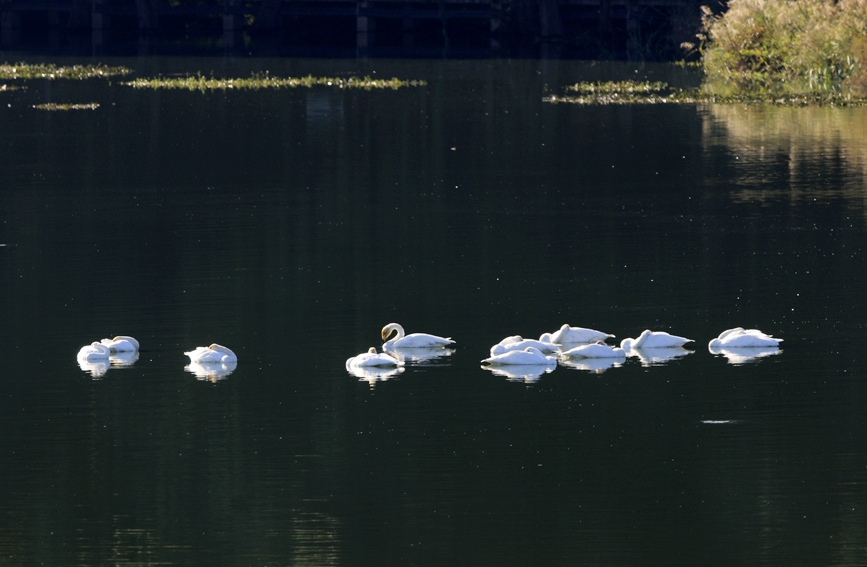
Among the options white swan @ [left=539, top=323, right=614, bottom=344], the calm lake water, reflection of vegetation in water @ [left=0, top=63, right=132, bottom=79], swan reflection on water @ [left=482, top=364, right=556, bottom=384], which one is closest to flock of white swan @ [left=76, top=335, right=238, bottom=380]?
the calm lake water

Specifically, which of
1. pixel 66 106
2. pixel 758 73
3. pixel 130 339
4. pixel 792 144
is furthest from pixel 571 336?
pixel 758 73

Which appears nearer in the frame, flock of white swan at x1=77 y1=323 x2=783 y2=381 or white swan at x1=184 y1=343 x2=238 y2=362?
flock of white swan at x1=77 y1=323 x2=783 y2=381

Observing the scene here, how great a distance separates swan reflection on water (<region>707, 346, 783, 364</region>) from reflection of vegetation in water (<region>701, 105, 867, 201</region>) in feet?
29.2

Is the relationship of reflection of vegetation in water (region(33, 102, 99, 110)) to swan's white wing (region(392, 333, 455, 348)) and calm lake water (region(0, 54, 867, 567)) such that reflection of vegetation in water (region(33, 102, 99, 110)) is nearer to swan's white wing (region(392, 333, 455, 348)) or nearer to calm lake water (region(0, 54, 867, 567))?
calm lake water (region(0, 54, 867, 567))

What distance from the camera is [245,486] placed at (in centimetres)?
1037

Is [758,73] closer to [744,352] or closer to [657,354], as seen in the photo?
[744,352]

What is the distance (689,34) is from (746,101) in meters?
18.4

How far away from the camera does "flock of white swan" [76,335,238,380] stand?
523 inches

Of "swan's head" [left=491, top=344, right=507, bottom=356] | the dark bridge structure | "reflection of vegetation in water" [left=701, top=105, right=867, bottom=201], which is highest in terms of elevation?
the dark bridge structure

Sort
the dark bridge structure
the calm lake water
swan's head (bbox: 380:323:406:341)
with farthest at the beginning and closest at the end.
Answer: the dark bridge structure → swan's head (bbox: 380:323:406:341) → the calm lake water

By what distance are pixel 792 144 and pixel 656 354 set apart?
15.6 m

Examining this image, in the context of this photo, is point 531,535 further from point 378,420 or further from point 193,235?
point 193,235

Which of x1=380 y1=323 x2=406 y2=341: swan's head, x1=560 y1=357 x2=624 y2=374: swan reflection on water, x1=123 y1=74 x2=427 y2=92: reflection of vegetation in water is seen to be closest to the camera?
x1=560 y1=357 x2=624 y2=374: swan reflection on water

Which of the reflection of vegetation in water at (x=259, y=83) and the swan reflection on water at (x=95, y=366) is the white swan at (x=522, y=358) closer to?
the swan reflection on water at (x=95, y=366)
